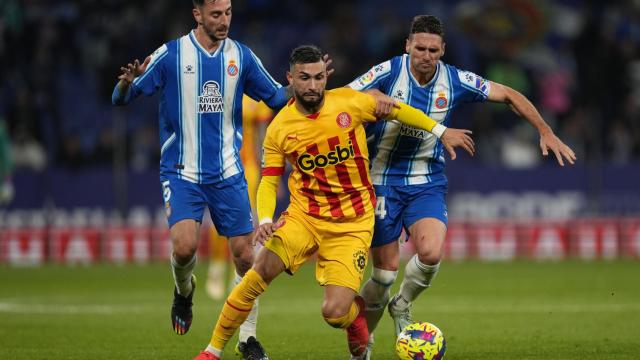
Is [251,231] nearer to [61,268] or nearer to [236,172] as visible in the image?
[236,172]

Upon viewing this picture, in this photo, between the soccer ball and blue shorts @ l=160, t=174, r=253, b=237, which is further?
blue shorts @ l=160, t=174, r=253, b=237

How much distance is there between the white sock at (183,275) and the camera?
32.1 feet

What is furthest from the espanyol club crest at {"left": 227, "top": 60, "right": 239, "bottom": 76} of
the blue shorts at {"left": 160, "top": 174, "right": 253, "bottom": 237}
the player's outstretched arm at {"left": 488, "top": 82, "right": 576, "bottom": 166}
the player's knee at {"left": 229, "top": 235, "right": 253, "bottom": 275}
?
the player's outstretched arm at {"left": 488, "top": 82, "right": 576, "bottom": 166}

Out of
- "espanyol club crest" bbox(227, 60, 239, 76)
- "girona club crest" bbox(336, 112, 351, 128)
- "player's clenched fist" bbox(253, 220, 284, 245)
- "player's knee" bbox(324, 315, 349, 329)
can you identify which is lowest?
"player's knee" bbox(324, 315, 349, 329)

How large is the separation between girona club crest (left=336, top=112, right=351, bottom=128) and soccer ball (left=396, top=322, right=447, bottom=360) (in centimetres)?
154

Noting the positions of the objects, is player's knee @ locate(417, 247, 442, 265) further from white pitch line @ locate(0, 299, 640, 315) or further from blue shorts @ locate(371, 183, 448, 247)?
white pitch line @ locate(0, 299, 640, 315)

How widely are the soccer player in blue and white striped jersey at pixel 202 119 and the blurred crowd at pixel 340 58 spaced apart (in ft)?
39.1

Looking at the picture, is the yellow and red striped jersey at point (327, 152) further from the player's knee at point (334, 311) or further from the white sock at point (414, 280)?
the white sock at point (414, 280)

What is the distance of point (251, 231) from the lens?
390 inches

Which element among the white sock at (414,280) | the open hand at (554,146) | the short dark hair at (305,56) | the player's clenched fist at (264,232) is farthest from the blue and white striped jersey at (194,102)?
the open hand at (554,146)

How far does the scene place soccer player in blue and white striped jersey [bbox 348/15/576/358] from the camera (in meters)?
9.45

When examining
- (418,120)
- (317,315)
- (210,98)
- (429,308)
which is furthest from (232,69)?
(429,308)

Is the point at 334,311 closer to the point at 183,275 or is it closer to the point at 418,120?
the point at 418,120

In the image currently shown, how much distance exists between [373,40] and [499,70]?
2.64 m
